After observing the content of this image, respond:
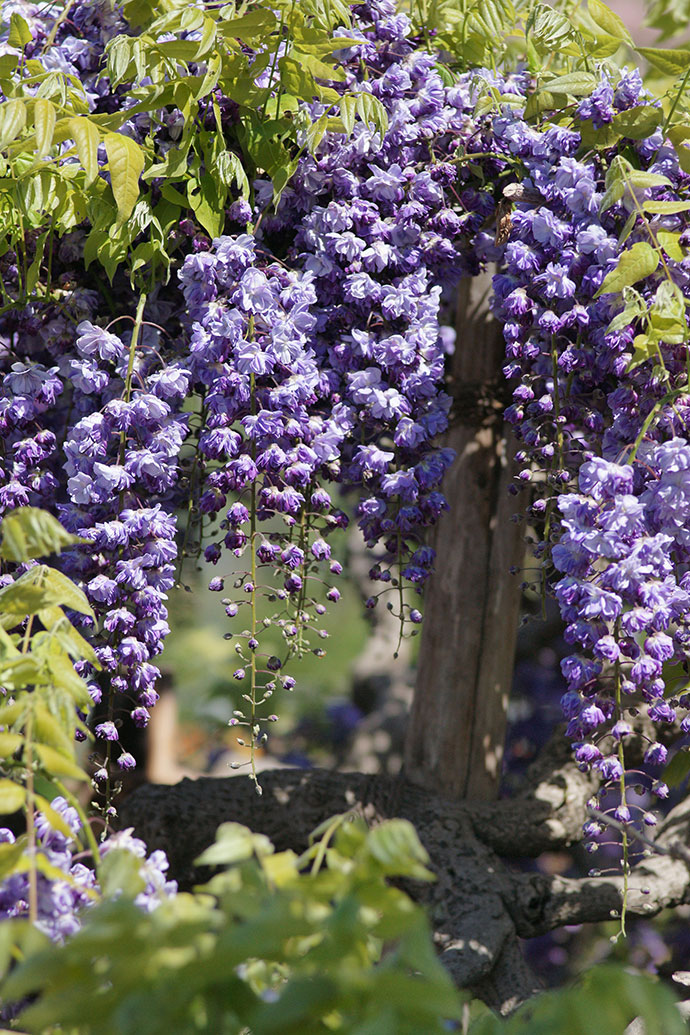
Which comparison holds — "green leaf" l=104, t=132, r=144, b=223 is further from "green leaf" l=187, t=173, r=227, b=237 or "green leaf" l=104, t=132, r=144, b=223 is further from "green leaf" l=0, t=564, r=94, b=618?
"green leaf" l=0, t=564, r=94, b=618

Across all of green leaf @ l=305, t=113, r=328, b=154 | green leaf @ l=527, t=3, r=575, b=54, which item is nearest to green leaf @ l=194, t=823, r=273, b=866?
green leaf @ l=305, t=113, r=328, b=154

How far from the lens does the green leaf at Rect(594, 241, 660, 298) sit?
3.54 feet

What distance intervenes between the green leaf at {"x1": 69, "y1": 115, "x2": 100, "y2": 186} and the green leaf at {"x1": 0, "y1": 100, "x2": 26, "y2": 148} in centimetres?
6

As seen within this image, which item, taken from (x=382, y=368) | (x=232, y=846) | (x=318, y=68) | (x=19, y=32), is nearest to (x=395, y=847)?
(x=232, y=846)

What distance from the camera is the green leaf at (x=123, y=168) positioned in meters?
1.11

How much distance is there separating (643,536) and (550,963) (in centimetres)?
208

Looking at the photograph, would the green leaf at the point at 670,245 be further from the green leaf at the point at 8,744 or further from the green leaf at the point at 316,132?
the green leaf at the point at 8,744

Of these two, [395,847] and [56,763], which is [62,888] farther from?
[395,847]

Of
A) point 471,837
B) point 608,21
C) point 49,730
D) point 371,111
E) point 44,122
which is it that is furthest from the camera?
point 471,837

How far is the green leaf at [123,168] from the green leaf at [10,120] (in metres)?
0.10

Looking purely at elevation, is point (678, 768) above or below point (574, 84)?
below

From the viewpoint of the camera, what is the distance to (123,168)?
1.11 meters

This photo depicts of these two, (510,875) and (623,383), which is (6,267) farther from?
(510,875)

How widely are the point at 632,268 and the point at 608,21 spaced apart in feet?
1.41
